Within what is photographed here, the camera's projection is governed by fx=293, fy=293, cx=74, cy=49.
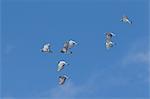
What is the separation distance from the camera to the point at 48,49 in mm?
13219

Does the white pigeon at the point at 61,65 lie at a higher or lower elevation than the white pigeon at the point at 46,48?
lower

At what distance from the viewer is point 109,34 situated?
1338cm

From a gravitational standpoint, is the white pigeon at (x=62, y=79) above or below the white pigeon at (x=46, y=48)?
below

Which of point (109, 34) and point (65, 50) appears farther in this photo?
point (109, 34)

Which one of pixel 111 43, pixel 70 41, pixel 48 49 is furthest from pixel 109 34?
pixel 48 49

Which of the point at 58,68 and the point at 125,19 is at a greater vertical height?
the point at 125,19

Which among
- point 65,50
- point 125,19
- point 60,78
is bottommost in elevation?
point 60,78

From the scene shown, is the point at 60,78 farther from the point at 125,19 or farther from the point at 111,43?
the point at 125,19

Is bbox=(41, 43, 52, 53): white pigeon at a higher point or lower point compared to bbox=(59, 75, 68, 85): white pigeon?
higher

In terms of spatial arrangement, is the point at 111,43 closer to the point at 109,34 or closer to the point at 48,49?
the point at 109,34

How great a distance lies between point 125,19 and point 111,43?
1.23m

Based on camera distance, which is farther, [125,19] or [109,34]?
[109,34]

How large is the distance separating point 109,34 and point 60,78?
300 cm

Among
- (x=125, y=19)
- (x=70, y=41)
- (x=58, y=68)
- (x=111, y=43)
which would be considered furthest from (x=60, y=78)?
(x=125, y=19)
